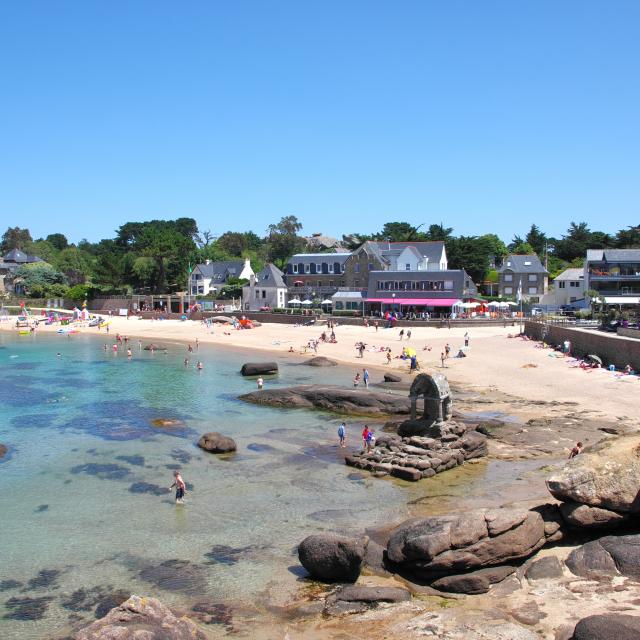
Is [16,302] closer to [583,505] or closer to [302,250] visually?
[302,250]

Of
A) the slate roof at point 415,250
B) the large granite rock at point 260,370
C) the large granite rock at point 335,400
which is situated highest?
the slate roof at point 415,250

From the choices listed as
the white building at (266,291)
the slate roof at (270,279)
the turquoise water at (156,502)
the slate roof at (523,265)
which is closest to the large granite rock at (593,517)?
the turquoise water at (156,502)

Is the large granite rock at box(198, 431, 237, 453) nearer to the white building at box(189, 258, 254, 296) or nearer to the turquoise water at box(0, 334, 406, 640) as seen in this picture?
the turquoise water at box(0, 334, 406, 640)

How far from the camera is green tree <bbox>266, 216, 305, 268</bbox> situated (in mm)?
117875

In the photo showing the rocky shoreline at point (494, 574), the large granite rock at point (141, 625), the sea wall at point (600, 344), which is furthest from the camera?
the sea wall at point (600, 344)

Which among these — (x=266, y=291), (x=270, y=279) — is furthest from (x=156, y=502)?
(x=270, y=279)

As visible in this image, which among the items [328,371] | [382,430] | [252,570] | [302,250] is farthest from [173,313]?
[252,570]

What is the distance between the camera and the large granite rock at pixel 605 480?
16.5 metres

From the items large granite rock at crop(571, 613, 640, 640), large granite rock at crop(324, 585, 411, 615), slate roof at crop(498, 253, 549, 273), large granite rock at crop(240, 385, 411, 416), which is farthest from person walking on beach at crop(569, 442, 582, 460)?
slate roof at crop(498, 253, 549, 273)

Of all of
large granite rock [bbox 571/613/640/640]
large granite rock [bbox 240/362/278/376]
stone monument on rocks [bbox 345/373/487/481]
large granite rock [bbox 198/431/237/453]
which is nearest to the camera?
large granite rock [bbox 571/613/640/640]

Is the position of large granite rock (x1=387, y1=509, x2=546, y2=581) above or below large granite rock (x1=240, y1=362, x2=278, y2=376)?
below

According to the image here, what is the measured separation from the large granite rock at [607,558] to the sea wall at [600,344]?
2906 cm

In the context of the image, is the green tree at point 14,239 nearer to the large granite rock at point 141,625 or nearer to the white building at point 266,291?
the white building at point 266,291

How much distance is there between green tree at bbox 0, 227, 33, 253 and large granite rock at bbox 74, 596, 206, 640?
16637 centimetres
